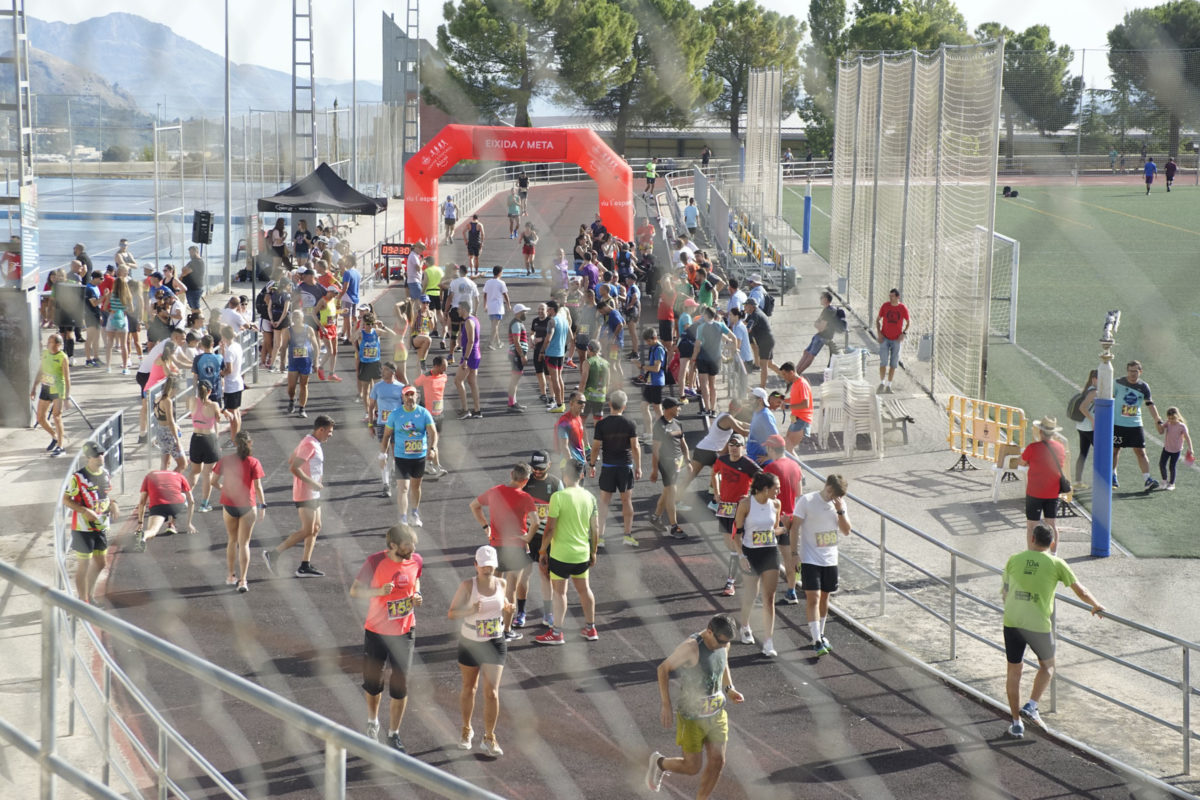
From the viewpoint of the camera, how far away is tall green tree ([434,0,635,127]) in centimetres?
325

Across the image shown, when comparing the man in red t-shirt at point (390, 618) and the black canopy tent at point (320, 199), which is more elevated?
the black canopy tent at point (320, 199)

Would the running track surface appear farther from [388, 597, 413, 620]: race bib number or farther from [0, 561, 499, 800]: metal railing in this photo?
[0, 561, 499, 800]: metal railing

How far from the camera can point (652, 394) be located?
42.9ft

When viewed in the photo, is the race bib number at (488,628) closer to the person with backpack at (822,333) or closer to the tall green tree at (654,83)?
the tall green tree at (654,83)

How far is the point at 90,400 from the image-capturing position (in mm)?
15234

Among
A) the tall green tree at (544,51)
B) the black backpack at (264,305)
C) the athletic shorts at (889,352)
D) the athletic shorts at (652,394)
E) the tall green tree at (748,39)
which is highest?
the tall green tree at (748,39)

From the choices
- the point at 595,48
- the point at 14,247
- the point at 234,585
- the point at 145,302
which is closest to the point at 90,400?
the point at 145,302

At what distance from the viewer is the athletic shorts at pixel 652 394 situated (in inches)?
514

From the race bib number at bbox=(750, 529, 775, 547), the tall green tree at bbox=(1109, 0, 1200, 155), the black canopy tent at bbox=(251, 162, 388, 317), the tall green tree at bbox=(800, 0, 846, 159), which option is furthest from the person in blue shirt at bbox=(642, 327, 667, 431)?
the tall green tree at bbox=(1109, 0, 1200, 155)

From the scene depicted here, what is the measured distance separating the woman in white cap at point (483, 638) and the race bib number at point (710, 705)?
1.18 m

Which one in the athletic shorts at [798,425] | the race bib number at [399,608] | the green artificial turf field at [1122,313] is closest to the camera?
the race bib number at [399,608]

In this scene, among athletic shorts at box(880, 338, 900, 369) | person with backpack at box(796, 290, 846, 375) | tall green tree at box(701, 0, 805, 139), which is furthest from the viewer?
athletic shorts at box(880, 338, 900, 369)

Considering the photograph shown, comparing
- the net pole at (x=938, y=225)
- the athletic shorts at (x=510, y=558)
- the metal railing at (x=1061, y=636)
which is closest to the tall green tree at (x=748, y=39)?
the metal railing at (x=1061, y=636)

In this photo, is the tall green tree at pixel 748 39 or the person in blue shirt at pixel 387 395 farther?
the person in blue shirt at pixel 387 395
